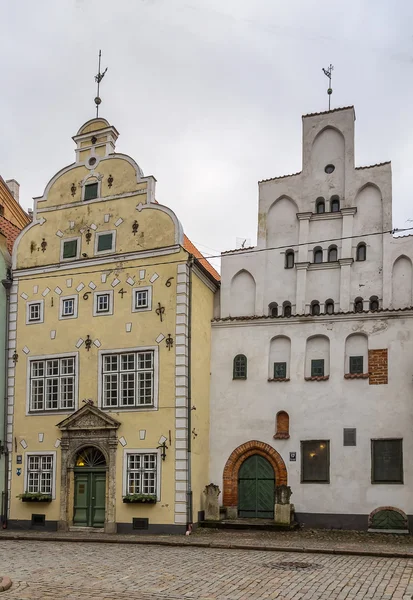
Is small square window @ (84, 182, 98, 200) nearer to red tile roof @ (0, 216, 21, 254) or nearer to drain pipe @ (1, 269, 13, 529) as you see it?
red tile roof @ (0, 216, 21, 254)

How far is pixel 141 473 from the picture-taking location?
2441cm

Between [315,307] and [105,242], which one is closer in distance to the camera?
[315,307]

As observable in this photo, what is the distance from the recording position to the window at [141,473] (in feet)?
79.5

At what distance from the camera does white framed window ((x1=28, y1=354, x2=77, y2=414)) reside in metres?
26.2

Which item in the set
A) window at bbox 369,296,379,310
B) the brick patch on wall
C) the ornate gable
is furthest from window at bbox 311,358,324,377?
the ornate gable

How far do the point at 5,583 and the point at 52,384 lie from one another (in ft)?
44.4

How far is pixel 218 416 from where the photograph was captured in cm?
2597

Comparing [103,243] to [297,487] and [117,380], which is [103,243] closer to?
[117,380]

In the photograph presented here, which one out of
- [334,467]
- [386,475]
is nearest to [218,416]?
[334,467]

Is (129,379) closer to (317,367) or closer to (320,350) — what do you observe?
(317,367)

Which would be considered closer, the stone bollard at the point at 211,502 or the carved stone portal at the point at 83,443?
the stone bollard at the point at 211,502

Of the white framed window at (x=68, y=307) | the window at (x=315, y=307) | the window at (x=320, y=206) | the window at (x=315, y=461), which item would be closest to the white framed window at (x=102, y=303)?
the white framed window at (x=68, y=307)

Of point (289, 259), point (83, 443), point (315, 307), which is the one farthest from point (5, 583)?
point (289, 259)

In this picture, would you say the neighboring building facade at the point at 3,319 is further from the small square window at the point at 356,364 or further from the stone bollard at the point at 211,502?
the small square window at the point at 356,364
